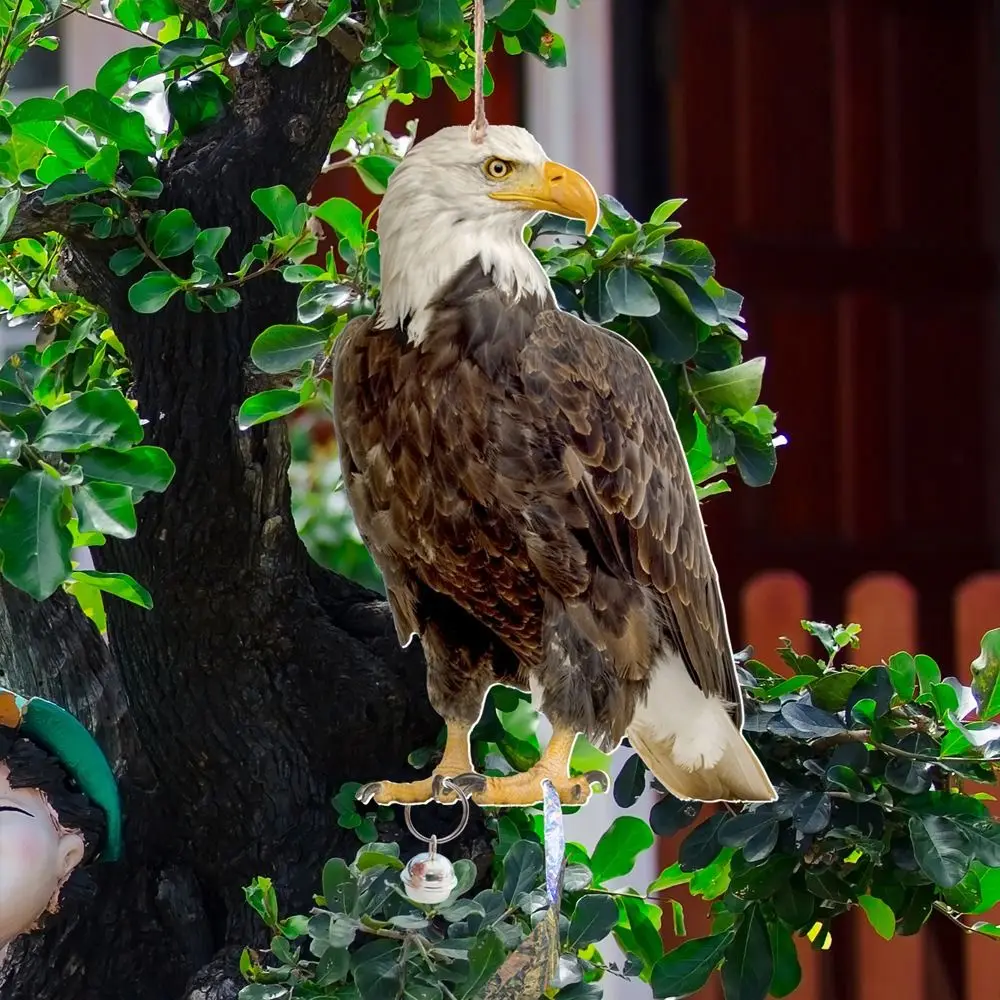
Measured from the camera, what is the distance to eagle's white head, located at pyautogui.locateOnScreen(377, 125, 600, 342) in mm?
799

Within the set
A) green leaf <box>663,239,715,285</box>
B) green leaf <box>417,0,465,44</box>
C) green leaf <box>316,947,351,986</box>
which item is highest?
green leaf <box>417,0,465,44</box>

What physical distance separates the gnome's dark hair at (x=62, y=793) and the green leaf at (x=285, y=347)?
13.4 inches

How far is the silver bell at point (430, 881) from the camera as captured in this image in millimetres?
834

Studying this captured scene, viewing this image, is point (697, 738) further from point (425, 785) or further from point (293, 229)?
point (293, 229)

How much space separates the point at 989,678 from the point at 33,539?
0.64m

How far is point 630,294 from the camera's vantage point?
92 centimetres

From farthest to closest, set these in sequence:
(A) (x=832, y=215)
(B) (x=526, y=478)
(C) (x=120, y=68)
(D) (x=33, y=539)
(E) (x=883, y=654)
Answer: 1. (A) (x=832, y=215)
2. (E) (x=883, y=654)
3. (C) (x=120, y=68)
4. (B) (x=526, y=478)
5. (D) (x=33, y=539)

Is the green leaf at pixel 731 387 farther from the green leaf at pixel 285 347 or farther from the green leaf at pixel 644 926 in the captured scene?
the green leaf at pixel 644 926

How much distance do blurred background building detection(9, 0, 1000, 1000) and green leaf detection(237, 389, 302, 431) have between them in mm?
1516

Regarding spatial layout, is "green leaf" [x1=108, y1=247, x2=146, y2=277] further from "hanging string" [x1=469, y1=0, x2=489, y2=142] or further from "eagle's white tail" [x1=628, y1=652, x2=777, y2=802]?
"eagle's white tail" [x1=628, y1=652, x2=777, y2=802]

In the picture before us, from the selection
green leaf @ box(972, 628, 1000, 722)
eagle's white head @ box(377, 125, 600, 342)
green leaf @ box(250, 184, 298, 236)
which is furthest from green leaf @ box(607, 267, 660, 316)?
green leaf @ box(972, 628, 1000, 722)

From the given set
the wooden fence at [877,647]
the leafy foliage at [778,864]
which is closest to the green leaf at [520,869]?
the leafy foliage at [778,864]

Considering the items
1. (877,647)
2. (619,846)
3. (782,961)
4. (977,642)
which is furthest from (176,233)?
(977,642)

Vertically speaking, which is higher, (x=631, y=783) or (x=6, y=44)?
(x=6, y=44)
